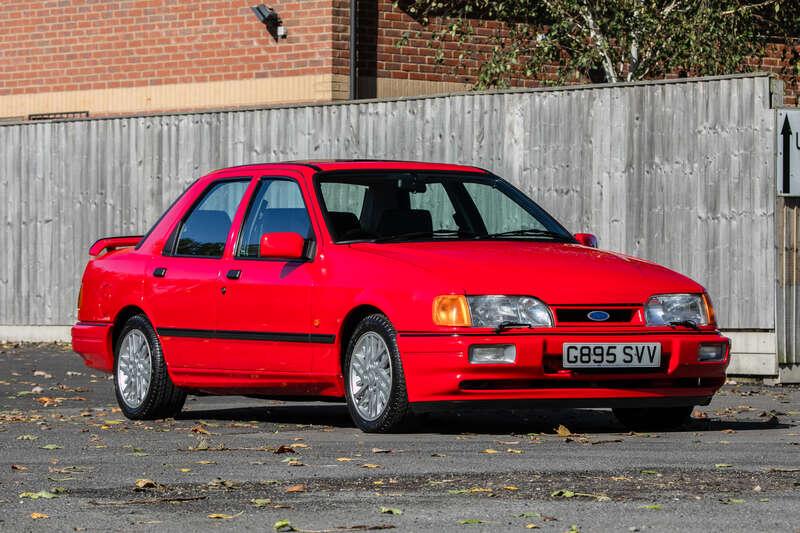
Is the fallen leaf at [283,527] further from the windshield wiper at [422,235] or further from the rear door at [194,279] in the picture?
the rear door at [194,279]

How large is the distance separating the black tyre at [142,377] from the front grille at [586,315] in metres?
3.05

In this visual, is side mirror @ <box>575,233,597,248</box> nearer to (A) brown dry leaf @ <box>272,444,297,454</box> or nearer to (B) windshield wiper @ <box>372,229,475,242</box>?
(B) windshield wiper @ <box>372,229,475,242</box>

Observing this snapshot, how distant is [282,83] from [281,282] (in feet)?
42.7

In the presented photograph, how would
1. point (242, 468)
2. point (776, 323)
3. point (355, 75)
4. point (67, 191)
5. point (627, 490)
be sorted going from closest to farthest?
point (627, 490) < point (242, 468) < point (776, 323) < point (67, 191) < point (355, 75)

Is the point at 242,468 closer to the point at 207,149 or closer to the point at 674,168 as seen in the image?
the point at 674,168

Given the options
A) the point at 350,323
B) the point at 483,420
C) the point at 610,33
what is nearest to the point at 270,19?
the point at 610,33

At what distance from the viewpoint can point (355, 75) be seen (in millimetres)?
23531

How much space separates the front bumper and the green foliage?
11094 millimetres

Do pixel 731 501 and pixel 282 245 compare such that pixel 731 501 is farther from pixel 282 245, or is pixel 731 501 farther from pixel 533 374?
pixel 282 245

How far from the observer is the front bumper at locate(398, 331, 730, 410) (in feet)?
32.9

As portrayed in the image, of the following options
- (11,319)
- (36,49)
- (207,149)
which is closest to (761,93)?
(207,149)

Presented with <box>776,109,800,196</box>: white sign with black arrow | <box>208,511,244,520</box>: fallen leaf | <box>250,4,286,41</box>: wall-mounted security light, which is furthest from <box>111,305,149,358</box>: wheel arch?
<box>250,4,286,41</box>: wall-mounted security light

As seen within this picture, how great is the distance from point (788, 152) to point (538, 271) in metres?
5.46

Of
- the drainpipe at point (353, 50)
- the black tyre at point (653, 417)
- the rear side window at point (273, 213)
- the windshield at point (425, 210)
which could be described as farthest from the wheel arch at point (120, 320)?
the drainpipe at point (353, 50)
